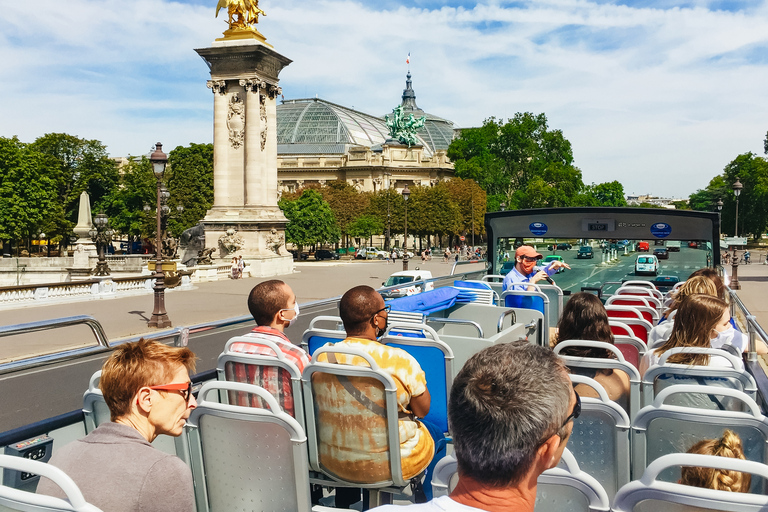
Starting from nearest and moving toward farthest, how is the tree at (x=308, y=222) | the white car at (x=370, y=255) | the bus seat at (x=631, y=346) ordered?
the bus seat at (x=631, y=346)
the tree at (x=308, y=222)
the white car at (x=370, y=255)

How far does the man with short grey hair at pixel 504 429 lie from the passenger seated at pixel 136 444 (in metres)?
0.96

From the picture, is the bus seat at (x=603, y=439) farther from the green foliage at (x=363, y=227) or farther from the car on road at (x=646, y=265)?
the green foliage at (x=363, y=227)

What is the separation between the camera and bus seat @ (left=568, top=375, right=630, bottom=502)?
10.6 ft

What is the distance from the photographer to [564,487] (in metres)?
2.43

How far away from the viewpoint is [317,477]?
4051 mm

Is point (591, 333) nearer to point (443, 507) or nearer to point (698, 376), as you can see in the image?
point (698, 376)

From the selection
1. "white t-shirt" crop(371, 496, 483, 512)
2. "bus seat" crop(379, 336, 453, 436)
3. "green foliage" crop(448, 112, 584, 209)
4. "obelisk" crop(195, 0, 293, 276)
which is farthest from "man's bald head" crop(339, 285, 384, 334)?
"green foliage" crop(448, 112, 584, 209)

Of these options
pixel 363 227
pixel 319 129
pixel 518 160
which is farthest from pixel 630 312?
pixel 319 129

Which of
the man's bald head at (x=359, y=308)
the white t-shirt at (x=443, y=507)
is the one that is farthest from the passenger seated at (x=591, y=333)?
the white t-shirt at (x=443, y=507)

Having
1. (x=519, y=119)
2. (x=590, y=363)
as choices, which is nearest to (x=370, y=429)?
(x=590, y=363)

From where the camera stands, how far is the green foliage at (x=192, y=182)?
225 feet

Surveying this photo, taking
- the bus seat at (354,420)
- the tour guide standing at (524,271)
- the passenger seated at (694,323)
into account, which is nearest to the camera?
the bus seat at (354,420)

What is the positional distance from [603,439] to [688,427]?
0.38 meters

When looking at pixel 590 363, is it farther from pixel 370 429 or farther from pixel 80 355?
pixel 80 355
